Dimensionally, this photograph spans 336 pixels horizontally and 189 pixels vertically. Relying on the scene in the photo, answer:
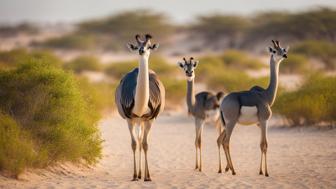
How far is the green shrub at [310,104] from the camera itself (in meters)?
14.4

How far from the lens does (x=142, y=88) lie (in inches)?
362

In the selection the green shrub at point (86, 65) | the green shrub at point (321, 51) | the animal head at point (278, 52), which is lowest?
the animal head at point (278, 52)

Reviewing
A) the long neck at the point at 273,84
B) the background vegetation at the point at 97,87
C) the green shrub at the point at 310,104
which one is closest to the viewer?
the background vegetation at the point at 97,87

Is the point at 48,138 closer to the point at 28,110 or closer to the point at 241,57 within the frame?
the point at 28,110

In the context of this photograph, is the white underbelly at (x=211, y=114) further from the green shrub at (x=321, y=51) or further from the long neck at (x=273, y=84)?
the green shrub at (x=321, y=51)

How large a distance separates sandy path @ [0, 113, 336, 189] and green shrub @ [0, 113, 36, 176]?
0.23 meters

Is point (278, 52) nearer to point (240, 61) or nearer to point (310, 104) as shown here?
point (310, 104)

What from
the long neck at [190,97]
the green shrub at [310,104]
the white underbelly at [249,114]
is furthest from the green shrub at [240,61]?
the white underbelly at [249,114]

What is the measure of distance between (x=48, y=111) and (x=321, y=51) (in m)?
25.4

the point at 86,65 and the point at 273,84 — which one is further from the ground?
the point at 86,65

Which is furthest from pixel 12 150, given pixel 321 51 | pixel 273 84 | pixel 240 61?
pixel 321 51

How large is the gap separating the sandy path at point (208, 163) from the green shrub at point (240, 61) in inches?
677

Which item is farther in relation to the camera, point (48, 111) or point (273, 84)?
point (273, 84)

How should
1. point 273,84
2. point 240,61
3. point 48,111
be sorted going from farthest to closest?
point 240,61 < point 273,84 < point 48,111
